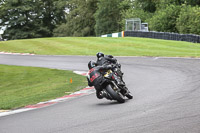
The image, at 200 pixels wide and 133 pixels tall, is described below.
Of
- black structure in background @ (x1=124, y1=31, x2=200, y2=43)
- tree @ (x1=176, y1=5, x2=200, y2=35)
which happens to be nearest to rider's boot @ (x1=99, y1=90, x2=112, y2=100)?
black structure in background @ (x1=124, y1=31, x2=200, y2=43)

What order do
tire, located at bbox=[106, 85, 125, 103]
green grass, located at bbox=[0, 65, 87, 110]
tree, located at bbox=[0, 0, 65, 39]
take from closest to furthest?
tire, located at bbox=[106, 85, 125, 103] < green grass, located at bbox=[0, 65, 87, 110] < tree, located at bbox=[0, 0, 65, 39]

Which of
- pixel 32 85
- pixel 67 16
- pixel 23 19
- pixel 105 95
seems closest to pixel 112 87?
pixel 105 95

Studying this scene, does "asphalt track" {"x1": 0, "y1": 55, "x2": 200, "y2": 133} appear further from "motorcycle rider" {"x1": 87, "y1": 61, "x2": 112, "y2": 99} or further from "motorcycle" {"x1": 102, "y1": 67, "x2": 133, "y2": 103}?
"motorcycle rider" {"x1": 87, "y1": 61, "x2": 112, "y2": 99}

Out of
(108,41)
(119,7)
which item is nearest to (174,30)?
(108,41)

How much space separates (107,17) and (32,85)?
62.5 metres

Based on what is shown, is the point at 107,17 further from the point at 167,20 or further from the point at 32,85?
the point at 32,85

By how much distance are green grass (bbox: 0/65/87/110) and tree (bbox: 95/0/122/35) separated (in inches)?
2152

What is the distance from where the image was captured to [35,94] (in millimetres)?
12469

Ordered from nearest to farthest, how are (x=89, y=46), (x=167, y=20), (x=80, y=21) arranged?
(x=89, y=46), (x=167, y=20), (x=80, y=21)

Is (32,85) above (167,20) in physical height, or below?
below

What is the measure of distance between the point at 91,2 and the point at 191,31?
130 feet

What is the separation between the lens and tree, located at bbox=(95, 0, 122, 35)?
74000 mm

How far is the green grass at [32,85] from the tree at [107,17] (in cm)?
5467

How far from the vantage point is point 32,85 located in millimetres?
14891
